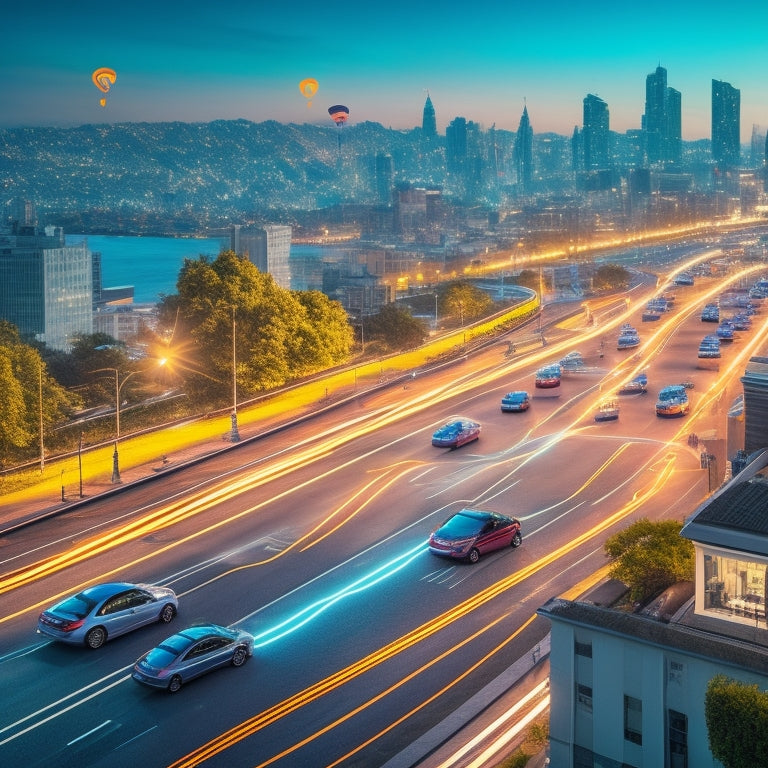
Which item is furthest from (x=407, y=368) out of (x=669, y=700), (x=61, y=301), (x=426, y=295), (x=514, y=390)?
(x=61, y=301)

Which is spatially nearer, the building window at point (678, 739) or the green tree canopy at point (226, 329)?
the building window at point (678, 739)

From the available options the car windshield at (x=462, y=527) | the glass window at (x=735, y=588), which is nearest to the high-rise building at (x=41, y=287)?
the car windshield at (x=462, y=527)

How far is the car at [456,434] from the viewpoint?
37.1 meters

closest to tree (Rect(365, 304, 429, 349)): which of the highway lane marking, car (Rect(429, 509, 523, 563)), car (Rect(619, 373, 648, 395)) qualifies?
car (Rect(619, 373, 648, 395))

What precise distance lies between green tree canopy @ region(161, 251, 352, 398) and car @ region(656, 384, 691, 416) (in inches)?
679

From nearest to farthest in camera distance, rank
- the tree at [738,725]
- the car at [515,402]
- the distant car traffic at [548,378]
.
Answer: the tree at [738,725], the car at [515,402], the distant car traffic at [548,378]

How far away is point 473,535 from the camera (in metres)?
25.2

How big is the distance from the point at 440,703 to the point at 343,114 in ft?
391

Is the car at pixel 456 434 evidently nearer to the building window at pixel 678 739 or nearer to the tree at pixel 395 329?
the building window at pixel 678 739

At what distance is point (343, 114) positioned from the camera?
130m

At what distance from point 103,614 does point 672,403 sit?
2913 cm

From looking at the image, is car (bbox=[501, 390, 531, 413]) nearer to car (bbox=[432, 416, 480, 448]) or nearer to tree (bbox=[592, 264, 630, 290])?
car (bbox=[432, 416, 480, 448])

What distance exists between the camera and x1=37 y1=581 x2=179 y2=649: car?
20.4 meters

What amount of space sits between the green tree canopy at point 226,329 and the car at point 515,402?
1057 cm
